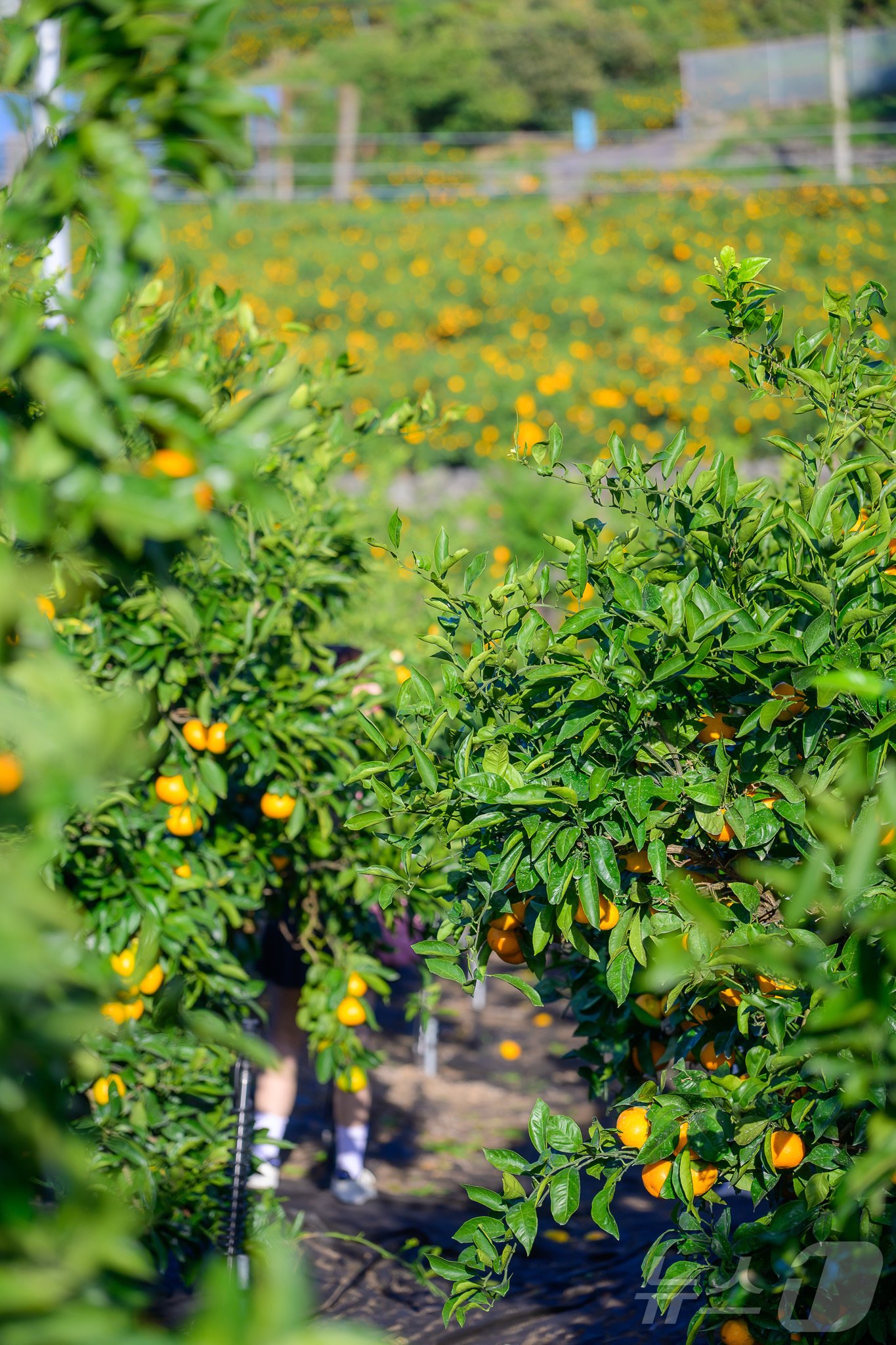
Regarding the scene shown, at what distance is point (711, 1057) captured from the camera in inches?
66.3

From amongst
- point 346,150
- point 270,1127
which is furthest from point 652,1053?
point 346,150

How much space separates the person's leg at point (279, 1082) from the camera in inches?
117

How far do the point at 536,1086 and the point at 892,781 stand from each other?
3.52 meters

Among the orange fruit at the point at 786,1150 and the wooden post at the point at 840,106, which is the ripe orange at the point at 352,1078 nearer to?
the orange fruit at the point at 786,1150

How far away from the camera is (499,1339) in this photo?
7.91ft

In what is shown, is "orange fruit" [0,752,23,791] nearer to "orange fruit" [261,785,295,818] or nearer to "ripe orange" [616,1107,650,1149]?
"ripe orange" [616,1107,650,1149]

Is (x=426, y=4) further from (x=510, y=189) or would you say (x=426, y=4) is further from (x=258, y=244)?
(x=258, y=244)

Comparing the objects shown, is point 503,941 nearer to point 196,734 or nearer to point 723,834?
point 723,834

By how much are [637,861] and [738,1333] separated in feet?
1.90

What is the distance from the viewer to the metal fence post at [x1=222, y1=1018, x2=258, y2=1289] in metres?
2.27

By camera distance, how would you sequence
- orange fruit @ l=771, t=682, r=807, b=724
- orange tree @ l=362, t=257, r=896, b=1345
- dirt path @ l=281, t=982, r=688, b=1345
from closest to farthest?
orange tree @ l=362, t=257, r=896, b=1345
orange fruit @ l=771, t=682, r=807, b=724
dirt path @ l=281, t=982, r=688, b=1345

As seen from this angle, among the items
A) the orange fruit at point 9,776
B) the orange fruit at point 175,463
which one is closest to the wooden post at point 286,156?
the orange fruit at point 175,463

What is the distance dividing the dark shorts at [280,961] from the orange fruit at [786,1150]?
71.6 inches

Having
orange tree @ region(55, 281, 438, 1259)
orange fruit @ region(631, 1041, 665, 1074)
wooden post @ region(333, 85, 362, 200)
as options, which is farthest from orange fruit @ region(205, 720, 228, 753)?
wooden post @ region(333, 85, 362, 200)
